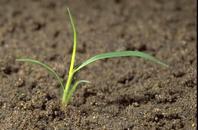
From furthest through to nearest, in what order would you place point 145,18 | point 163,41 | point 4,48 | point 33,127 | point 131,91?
1. point 145,18
2. point 163,41
3. point 4,48
4. point 131,91
5. point 33,127

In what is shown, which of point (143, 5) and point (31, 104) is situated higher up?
point (143, 5)

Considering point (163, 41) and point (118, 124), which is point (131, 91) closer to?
point (118, 124)

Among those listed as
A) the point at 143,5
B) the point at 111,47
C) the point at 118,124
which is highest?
the point at 143,5

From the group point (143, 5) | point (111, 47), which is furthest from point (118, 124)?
point (143, 5)

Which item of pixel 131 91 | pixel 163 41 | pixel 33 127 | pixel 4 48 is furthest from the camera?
pixel 163 41

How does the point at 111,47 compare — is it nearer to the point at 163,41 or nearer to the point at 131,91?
the point at 163,41

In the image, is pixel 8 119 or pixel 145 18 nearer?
pixel 8 119
